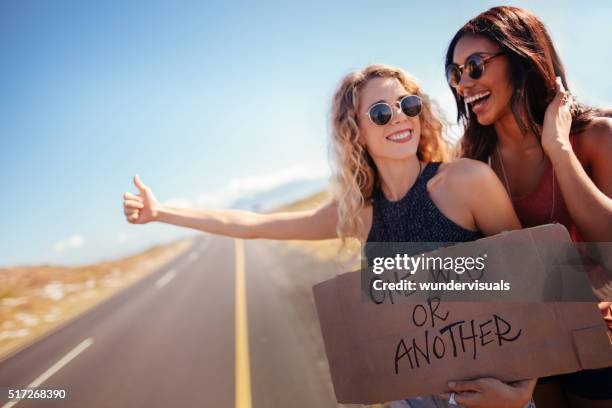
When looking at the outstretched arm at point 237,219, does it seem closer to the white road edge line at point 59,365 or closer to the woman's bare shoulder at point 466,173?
the woman's bare shoulder at point 466,173

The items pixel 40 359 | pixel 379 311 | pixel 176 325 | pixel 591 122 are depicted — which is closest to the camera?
pixel 379 311

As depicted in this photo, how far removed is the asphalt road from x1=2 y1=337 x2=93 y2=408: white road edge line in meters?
0.02

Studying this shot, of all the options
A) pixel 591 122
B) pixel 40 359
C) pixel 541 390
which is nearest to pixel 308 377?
pixel 541 390

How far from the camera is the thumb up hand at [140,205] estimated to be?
2744 mm

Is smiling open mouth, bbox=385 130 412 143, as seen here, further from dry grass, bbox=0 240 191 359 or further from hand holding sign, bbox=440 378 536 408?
dry grass, bbox=0 240 191 359

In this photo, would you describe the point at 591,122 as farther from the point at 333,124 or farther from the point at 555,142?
the point at 333,124

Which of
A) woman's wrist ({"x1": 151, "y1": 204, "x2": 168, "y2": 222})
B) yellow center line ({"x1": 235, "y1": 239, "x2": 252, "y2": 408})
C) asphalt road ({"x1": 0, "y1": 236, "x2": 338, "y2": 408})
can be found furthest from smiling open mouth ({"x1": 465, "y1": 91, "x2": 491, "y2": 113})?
yellow center line ({"x1": 235, "y1": 239, "x2": 252, "y2": 408})

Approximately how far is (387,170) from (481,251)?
2.53 feet

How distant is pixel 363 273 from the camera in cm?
170

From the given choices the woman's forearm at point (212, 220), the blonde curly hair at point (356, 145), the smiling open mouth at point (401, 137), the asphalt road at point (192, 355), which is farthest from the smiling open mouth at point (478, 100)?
the asphalt road at point (192, 355)

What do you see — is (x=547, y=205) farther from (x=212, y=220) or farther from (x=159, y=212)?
(x=159, y=212)

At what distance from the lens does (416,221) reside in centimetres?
192

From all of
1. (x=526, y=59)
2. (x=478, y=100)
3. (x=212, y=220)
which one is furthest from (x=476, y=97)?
(x=212, y=220)

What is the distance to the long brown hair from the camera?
6.23 ft
